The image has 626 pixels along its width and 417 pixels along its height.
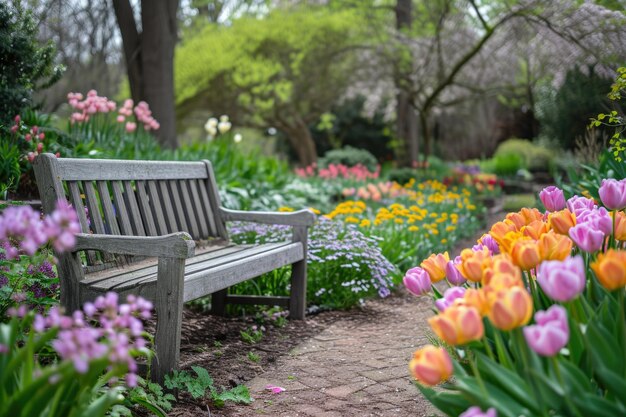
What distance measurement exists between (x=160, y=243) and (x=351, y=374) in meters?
1.21

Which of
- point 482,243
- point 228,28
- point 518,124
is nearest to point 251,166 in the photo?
point 482,243

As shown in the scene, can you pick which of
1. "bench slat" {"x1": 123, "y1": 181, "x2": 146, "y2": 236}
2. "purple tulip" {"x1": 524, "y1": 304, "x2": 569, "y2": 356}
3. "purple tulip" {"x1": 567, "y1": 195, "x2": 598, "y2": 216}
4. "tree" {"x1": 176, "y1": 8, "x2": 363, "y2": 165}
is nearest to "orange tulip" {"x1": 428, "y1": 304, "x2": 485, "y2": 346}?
"purple tulip" {"x1": 524, "y1": 304, "x2": 569, "y2": 356}

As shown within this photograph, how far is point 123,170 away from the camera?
337 cm

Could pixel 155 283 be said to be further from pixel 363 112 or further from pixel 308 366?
pixel 363 112

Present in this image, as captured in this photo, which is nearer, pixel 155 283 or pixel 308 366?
pixel 155 283

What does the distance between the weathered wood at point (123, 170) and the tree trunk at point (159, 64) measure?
3.25 meters

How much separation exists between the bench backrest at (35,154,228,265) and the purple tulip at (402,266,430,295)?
167cm

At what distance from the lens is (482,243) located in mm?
2299

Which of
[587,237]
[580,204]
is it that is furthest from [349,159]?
[587,237]

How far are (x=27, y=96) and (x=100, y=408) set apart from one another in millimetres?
3366

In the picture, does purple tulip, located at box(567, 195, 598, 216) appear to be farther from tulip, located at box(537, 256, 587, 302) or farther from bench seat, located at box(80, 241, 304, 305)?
bench seat, located at box(80, 241, 304, 305)

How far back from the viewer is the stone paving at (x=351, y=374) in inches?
106

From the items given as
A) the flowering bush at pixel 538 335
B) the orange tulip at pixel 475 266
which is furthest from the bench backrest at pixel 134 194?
the orange tulip at pixel 475 266

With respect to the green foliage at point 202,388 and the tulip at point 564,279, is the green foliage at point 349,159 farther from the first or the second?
the tulip at point 564,279
